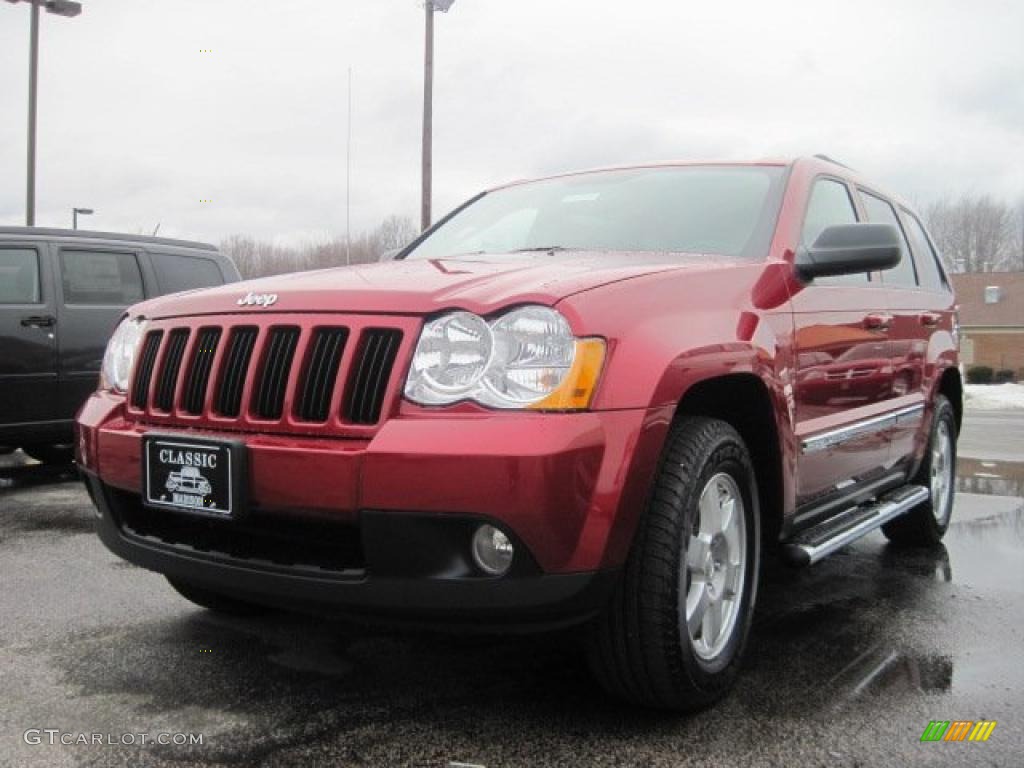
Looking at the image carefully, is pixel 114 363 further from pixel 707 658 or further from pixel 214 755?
pixel 707 658

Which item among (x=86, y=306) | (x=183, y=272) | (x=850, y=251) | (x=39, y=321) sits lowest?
(x=39, y=321)

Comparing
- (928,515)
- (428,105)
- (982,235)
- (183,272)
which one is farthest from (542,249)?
(982,235)

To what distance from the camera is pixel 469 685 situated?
9.70 feet

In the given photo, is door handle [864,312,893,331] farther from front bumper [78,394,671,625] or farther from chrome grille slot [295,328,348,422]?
chrome grille slot [295,328,348,422]

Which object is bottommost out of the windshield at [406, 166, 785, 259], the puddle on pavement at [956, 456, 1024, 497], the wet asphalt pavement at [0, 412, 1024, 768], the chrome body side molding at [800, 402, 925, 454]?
the puddle on pavement at [956, 456, 1024, 497]

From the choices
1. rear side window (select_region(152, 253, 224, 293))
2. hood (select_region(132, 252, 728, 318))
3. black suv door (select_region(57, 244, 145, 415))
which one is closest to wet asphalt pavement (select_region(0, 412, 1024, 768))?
hood (select_region(132, 252, 728, 318))

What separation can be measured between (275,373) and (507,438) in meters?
0.71

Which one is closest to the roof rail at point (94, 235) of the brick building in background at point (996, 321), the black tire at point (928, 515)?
the black tire at point (928, 515)

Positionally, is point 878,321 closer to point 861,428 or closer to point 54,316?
point 861,428

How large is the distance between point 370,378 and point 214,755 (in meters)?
0.99

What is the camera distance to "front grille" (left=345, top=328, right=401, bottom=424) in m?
2.42

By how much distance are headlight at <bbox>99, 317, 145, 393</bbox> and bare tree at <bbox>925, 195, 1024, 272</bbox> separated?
69137 mm

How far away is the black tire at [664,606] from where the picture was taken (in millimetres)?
2500

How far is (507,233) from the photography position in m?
4.03
